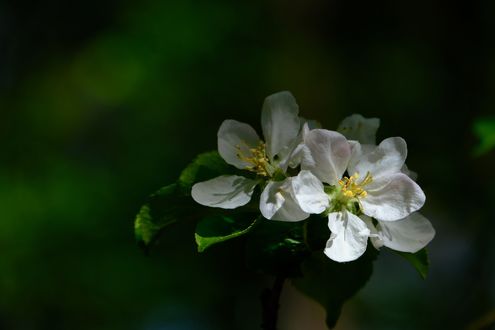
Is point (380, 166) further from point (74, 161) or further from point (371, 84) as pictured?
point (371, 84)

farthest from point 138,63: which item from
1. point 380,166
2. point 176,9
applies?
point 380,166

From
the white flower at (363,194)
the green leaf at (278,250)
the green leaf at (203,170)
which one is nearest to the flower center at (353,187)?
the white flower at (363,194)

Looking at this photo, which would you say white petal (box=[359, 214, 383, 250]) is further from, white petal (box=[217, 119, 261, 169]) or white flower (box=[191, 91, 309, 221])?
white petal (box=[217, 119, 261, 169])

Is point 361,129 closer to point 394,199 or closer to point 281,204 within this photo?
point 394,199

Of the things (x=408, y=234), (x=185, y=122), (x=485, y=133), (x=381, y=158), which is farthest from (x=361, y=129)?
(x=185, y=122)

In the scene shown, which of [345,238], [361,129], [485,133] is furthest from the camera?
[485,133]

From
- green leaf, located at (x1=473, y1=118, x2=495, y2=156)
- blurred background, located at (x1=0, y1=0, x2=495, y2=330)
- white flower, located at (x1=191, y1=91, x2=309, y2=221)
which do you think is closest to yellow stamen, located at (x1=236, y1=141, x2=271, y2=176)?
white flower, located at (x1=191, y1=91, x2=309, y2=221)
